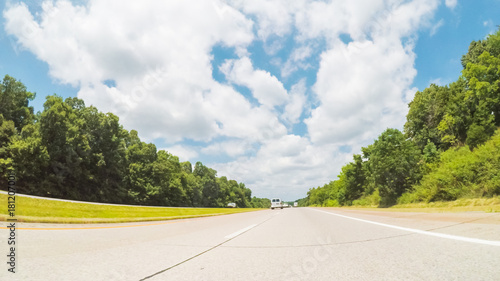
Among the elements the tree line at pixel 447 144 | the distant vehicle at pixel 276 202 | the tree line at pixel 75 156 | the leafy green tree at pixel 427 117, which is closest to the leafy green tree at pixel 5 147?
the tree line at pixel 75 156

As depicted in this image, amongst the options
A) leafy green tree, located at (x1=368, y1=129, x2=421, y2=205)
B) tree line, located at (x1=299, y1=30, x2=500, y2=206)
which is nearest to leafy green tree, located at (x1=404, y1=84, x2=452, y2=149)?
tree line, located at (x1=299, y1=30, x2=500, y2=206)

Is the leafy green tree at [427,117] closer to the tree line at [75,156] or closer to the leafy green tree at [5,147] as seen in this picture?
the tree line at [75,156]

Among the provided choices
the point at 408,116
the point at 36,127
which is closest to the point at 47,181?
the point at 36,127

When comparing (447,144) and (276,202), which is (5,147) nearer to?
(276,202)

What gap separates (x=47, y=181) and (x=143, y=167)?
25.6 metres

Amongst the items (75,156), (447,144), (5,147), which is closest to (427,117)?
(447,144)

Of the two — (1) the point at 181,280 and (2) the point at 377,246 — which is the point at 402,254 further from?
(1) the point at 181,280

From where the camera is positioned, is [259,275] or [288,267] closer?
[259,275]

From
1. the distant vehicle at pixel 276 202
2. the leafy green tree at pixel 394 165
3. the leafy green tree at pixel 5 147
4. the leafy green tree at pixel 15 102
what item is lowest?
the distant vehicle at pixel 276 202

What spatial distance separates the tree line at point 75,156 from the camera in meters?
39.8

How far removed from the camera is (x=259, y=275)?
3.16m

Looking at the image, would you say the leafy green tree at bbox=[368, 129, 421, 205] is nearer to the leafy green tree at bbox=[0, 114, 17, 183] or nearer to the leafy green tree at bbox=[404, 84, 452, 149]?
the leafy green tree at bbox=[404, 84, 452, 149]

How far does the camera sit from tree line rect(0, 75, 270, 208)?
131 ft

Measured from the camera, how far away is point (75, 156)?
1810 inches
